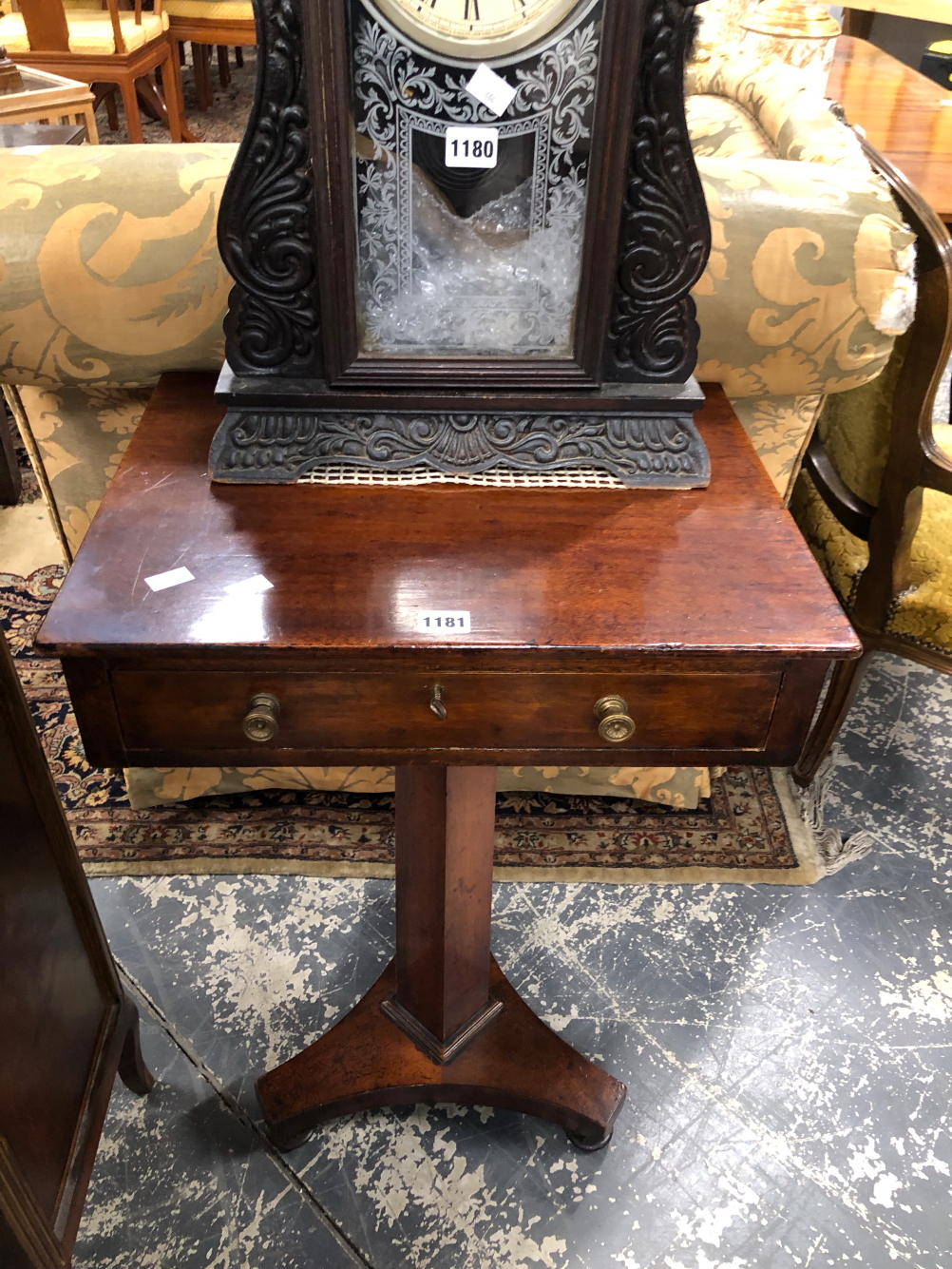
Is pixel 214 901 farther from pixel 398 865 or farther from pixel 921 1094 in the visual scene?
pixel 921 1094

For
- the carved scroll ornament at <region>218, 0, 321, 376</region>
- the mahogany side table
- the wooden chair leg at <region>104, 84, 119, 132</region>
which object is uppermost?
A: the carved scroll ornament at <region>218, 0, 321, 376</region>

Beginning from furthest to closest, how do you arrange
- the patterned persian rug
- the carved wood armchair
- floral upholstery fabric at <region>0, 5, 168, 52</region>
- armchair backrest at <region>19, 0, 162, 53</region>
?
1. floral upholstery fabric at <region>0, 5, 168, 52</region>
2. armchair backrest at <region>19, 0, 162, 53</region>
3. the patterned persian rug
4. the carved wood armchair

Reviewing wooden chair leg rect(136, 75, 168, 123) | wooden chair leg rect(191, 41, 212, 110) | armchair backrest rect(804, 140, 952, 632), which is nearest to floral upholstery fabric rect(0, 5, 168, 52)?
wooden chair leg rect(136, 75, 168, 123)

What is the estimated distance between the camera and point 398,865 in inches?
42.3

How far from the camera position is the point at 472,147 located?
2.49 feet

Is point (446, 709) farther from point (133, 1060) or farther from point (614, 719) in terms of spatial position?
point (133, 1060)

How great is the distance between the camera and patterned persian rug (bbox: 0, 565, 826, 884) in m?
1.48

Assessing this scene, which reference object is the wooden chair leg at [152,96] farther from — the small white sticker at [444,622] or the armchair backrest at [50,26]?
the small white sticker at [444,622]

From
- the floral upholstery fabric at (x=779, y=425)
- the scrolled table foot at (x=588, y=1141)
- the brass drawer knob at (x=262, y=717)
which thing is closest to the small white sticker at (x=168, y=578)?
the brass drawer knob at (x=262, y=717)

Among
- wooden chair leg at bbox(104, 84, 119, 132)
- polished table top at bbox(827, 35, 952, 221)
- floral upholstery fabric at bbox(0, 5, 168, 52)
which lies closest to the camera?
polished table top at bbox(827, 35, 952, 221)

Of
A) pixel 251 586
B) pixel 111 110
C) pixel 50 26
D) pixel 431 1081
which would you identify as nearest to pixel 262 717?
pixel 251 586

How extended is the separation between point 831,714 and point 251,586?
1.11 metres

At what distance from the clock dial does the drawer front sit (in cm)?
47

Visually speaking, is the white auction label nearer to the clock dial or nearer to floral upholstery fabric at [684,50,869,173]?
the clock dial
